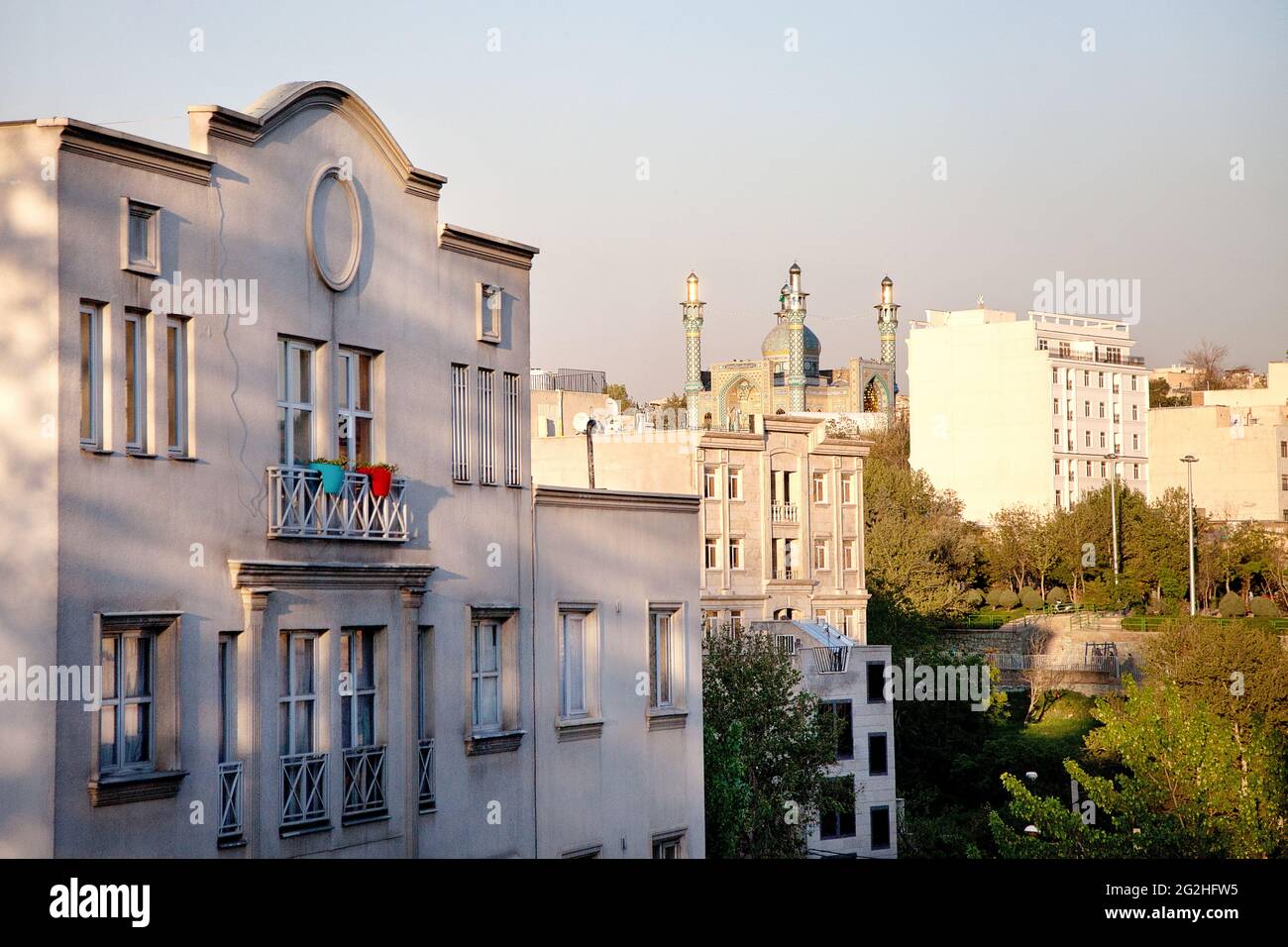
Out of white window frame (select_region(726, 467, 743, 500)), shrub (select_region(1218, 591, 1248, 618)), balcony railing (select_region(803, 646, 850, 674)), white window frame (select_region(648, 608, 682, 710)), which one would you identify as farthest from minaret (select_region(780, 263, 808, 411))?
white window frame (select_region(648, 608, 682, 710))

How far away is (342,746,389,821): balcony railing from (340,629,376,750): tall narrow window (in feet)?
0.42

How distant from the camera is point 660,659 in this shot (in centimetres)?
2109

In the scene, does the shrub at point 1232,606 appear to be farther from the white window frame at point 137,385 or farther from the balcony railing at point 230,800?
the white window frame at point 137,385

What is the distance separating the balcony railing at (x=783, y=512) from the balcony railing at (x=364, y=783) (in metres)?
51.7

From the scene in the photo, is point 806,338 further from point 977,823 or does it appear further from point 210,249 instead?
point 210,249

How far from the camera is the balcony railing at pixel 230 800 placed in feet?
47.3

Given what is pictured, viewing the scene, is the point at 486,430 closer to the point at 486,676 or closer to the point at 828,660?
the point at 486,676

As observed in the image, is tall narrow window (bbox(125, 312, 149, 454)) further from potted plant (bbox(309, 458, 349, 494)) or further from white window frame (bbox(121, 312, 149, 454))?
potted plant (bbox(309, 458, 349, 494))

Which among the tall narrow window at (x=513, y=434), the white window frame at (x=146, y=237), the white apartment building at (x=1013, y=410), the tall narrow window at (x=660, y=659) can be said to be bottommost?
the tall narrow window at (x=660, y=659)

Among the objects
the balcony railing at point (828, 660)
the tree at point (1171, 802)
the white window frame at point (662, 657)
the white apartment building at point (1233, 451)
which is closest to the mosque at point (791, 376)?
the white apartment building at point (1233, 451)

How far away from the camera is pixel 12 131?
42.0 ft
